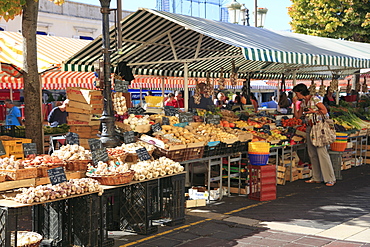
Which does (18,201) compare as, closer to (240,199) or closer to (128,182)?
(128,182)

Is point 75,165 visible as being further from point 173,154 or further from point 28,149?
point 173,154

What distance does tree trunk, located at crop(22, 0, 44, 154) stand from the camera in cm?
865

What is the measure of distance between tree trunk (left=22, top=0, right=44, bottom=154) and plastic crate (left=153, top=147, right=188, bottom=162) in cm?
251

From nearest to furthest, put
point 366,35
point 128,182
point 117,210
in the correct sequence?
point 128,182, point 117,210, point 366,35

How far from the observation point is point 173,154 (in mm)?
7949

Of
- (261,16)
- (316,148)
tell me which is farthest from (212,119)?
(261,16)

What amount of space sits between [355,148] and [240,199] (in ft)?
18.7

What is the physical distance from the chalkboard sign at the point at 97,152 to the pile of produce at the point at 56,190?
0.70 m

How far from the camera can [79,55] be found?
1045 cm

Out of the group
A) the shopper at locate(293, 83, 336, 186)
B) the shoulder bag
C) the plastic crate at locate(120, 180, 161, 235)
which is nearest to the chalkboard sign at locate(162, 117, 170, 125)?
the plastic crate at locate(120, 180, 161, 235)

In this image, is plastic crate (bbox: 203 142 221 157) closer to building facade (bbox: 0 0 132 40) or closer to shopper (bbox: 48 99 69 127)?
shopper (bbox: 48 99 69 127)

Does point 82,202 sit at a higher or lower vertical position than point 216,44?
lower

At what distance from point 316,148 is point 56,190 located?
674cm

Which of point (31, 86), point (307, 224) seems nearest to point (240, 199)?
point (307, 224)
